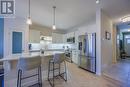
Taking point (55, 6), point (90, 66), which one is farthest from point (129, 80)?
point (55, 6)

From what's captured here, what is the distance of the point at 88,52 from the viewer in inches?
192

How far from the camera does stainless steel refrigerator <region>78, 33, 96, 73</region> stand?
456 centimetres

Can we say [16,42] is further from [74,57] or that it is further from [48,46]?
[74,57]

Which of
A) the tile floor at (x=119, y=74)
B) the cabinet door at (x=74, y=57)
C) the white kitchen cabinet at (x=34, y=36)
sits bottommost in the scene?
the tile floor at (x=119, y=74)

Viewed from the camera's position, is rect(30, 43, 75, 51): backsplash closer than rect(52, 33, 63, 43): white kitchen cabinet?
Yes

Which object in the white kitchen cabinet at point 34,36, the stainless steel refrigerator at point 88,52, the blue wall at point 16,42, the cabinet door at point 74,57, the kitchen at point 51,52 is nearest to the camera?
the kitchen at point 51,52

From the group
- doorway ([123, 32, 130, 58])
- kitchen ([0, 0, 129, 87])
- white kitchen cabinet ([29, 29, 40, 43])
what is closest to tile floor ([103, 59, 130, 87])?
kitchen ([0, 0, 129, 87])

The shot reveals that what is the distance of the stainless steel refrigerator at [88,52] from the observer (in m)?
4.56

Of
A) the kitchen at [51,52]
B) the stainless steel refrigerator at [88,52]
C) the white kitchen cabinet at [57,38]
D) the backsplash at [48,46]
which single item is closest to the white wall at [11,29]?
the kitchen at [51,52]

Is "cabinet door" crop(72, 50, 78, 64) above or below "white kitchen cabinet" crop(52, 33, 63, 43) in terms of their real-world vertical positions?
below

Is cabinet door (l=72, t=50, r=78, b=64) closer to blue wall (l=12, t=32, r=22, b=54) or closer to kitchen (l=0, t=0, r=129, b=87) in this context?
kitchen (l=0, t=0, r=129, b=87)

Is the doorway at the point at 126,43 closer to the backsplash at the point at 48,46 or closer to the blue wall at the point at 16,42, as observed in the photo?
the backsplash at the point at 48,46

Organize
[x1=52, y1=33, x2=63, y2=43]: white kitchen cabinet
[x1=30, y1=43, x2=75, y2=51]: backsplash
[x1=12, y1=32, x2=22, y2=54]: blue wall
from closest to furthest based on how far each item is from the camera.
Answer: [x1=12, y1=32, x2=22, y2=54]: blue wall < [x1=30, y1=43, x2=75, y2=51]: backsplash < [x1=52, y1=33, x2=63, y2=43]: white kitchen cabinet

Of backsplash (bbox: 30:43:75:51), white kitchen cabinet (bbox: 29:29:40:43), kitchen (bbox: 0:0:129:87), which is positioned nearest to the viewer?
kitchen (bbox: 0:0:129:87)
